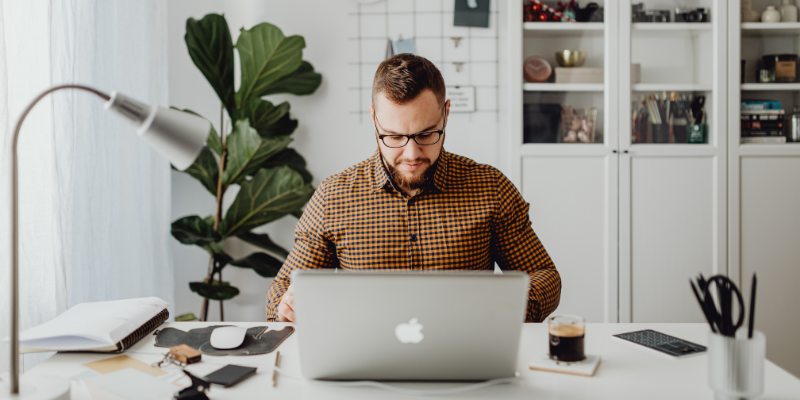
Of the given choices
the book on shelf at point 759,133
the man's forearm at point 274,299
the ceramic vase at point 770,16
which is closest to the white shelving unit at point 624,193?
the book on shelf at point 759,133

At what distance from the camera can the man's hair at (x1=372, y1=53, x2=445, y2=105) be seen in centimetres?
135

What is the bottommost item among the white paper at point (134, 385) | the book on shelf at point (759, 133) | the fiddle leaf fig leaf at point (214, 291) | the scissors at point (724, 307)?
the fiddle leaf fig leaf at point (214, 291)

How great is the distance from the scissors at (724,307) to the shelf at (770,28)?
200cm

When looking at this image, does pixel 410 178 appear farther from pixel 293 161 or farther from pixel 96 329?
pixel 293 161

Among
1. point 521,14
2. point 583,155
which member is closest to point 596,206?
point 583,155

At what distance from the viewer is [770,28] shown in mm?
2332

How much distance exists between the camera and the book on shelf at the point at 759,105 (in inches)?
Result: 93.0

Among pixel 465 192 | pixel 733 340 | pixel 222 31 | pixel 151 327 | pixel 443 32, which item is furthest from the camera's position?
pixel 443 32

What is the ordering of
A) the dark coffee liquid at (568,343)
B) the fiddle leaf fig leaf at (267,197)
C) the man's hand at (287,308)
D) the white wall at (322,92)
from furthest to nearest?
1. the white wall at (322,92)
2. the fiddle leaf fig leaf at (267,197)
3. the man's hand at (287,308)
4. the dark coffee liquid at (568,343)

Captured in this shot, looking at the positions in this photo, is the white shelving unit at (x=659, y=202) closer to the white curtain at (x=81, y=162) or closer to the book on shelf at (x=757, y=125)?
the book on shelf at (x=757, y=125)

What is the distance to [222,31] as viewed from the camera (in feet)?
7.45

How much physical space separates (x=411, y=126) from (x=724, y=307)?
794 millimetres

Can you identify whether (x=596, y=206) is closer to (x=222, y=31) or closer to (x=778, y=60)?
(x=778, y=60)

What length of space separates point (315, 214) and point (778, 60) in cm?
215
